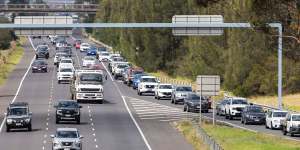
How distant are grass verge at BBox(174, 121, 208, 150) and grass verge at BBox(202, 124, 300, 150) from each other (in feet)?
3.07

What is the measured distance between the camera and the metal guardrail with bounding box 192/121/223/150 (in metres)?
45.3

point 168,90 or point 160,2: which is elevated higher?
point 160,2

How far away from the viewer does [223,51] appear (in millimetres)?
105062

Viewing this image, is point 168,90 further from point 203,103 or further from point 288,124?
point 288,124

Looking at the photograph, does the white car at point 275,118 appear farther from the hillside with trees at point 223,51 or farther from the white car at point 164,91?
the white car at point 164,91

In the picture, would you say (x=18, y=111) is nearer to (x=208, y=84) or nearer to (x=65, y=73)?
(x=208, y=84)

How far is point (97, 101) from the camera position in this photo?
84750 mm

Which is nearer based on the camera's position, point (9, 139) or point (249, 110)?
point (9, 139)

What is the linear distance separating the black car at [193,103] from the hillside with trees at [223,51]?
6.84 meters

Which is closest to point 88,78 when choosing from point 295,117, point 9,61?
point 295,117

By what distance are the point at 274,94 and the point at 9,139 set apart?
44.1 meters

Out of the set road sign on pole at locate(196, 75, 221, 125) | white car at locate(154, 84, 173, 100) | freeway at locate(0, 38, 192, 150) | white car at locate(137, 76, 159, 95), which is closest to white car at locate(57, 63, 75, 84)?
freeway at locate(0, 38, 192, 150)

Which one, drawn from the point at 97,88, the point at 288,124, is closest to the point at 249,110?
the point at 288,124

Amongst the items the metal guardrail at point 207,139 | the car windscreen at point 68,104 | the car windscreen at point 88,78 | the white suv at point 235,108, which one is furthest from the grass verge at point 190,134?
the car windscreen at point 88,78
